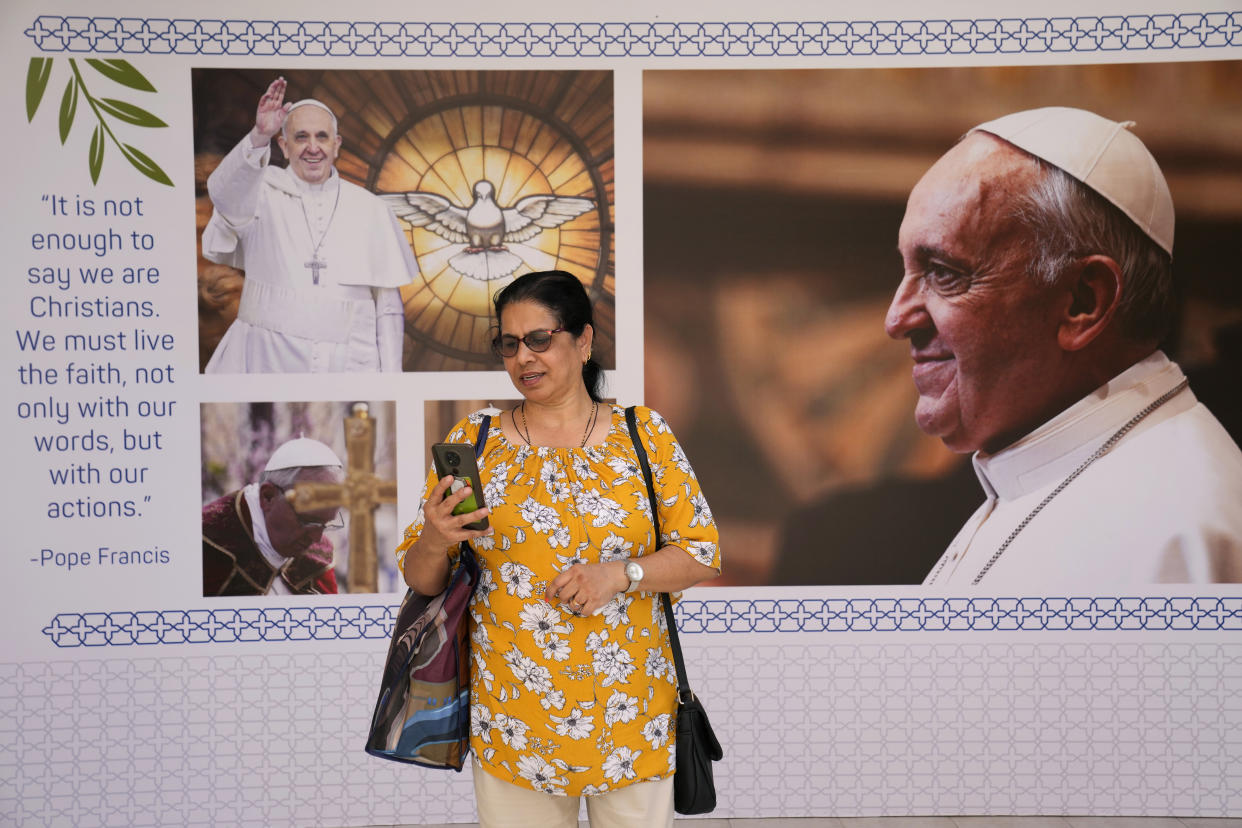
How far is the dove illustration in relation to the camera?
3.43 meters

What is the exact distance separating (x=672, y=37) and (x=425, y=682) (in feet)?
7.96

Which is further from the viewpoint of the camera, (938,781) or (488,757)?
(938,781)

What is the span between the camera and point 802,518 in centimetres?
351

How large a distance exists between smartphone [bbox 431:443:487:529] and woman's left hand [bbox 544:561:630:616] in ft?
0.64

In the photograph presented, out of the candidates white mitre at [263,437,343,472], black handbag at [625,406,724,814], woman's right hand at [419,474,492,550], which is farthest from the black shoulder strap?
white mitre at [263,437,343,472]

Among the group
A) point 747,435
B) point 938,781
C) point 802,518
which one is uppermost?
point 747,435

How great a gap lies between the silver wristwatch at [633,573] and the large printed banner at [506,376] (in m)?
1.63

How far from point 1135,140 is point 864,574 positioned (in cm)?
180

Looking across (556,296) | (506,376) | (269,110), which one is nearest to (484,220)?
(506,376)

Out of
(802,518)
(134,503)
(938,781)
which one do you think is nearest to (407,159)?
(134,503)

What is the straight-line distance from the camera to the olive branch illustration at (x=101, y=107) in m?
3.34

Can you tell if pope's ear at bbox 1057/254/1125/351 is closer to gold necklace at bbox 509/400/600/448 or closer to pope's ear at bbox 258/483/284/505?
gold necklace at bbox 509/400/600/448

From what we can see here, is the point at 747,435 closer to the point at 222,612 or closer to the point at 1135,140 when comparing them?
the point at 1135,140

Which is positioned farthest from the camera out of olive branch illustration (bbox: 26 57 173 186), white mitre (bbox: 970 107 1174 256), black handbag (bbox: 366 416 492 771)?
white mitre (bbox: 970 107 1174 256)
